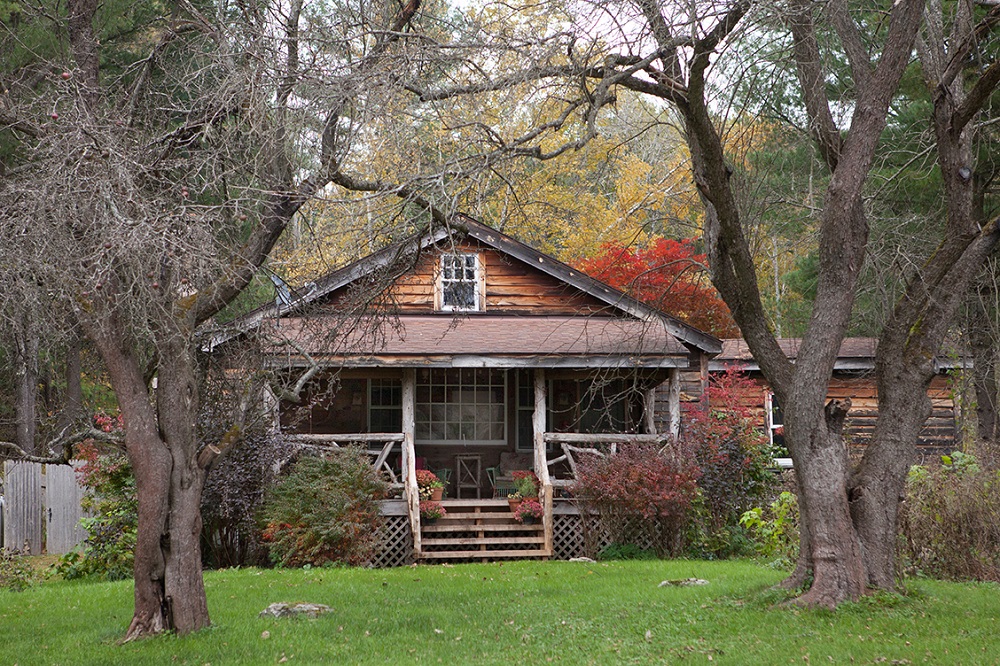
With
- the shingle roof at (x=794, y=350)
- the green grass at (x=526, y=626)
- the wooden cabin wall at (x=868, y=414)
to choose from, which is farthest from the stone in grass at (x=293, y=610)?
the wooden cabin wall at (x=868, y=414)

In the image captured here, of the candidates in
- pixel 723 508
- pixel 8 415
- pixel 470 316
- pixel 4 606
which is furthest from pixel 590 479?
pixel 8 415

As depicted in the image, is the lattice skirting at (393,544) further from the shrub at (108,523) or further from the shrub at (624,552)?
the shrub at (108,523)

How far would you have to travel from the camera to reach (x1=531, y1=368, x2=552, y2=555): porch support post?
16.0m

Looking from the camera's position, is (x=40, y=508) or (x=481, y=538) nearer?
(x=481, y=538)

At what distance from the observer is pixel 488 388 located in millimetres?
19594

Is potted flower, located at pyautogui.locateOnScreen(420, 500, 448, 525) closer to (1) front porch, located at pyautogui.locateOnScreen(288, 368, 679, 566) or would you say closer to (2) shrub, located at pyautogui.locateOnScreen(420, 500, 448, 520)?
(2) shrub, located at pyautogui.locateOnScreen(420, 500, 448, 520)

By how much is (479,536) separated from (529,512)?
94cm

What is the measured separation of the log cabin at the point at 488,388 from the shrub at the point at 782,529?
284 cm

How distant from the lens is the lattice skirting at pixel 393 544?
1564 cm

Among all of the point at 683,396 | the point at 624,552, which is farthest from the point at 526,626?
the point at 683,396

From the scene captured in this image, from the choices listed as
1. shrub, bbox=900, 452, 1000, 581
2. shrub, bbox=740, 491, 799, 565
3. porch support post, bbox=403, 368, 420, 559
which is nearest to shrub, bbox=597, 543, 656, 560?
shrub, bbox=740, 491, 799, 565

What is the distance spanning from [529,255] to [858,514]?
397 inches

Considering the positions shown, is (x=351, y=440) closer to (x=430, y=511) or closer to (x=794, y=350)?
(x=430, y=511)

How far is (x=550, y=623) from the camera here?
31.0ft
